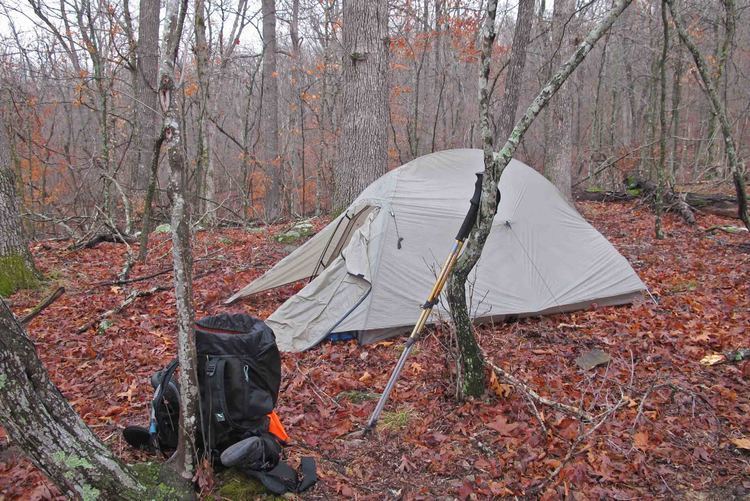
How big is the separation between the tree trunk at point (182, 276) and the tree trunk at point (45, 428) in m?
0.38

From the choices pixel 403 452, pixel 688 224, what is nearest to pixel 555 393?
pixel 403 452

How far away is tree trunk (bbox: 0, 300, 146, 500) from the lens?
1.93 metres

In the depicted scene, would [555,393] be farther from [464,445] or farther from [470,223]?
[470,223]

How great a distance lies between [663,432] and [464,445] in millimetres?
1323

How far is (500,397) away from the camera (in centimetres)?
370

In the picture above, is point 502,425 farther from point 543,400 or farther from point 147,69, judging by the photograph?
point 147,69

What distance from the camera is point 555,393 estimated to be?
3.84 metres

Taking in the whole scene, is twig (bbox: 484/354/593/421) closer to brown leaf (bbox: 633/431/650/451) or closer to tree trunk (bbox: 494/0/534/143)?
brown leaf (bbox: 633/431/650/451)

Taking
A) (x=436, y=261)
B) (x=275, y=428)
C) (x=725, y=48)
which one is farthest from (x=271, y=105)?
(x=275, y=428)

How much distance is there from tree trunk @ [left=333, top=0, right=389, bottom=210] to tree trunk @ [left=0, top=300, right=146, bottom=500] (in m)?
5.91

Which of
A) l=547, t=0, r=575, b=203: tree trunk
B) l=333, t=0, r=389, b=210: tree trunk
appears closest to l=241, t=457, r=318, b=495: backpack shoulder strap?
l=333, t=0, r=389, b=210: tree trunk

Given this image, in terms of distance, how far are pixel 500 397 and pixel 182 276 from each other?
2.44 metres

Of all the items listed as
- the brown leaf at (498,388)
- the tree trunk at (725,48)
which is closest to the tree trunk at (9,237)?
the brown leaf at (498,388)

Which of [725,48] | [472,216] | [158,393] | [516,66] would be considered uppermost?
[725,48]
